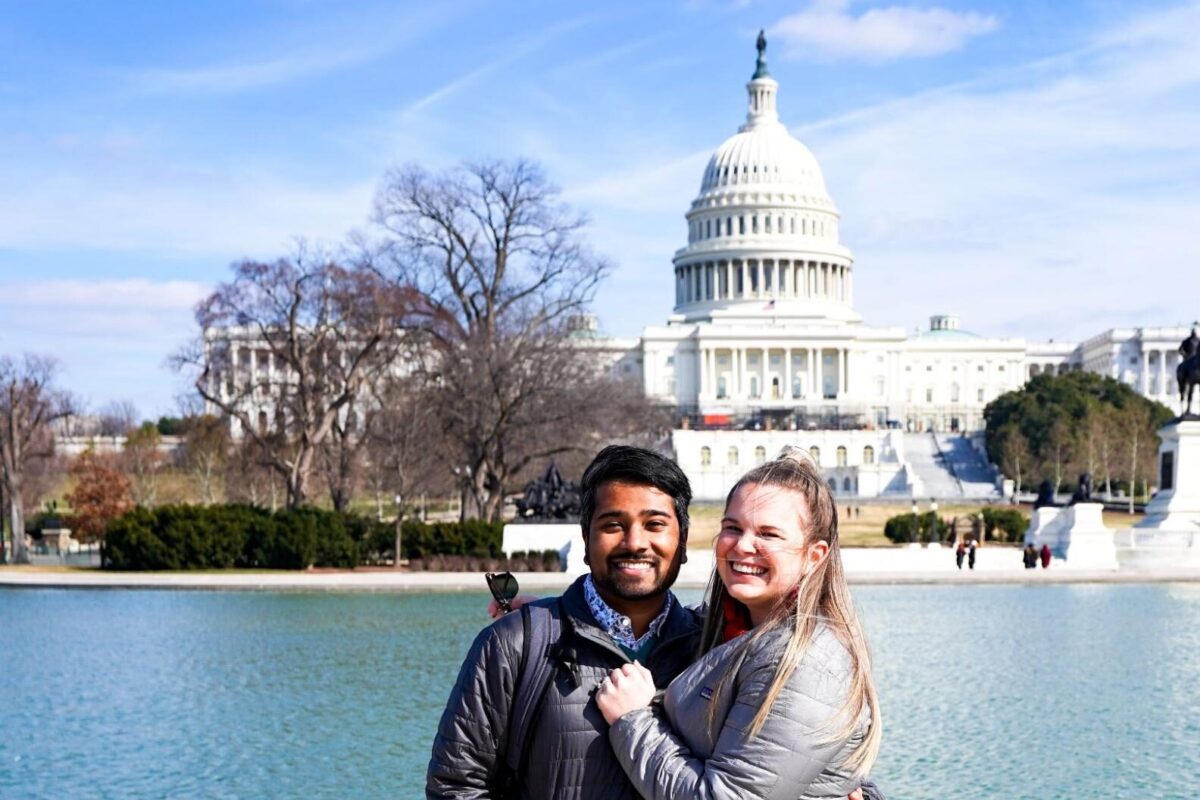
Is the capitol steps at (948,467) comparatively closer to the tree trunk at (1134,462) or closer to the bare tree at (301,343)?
the tree trunk at (1134,462)

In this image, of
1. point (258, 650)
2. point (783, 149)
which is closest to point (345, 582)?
point (258, 650)

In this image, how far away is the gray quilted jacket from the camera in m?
3.95

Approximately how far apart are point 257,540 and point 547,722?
29361 mm

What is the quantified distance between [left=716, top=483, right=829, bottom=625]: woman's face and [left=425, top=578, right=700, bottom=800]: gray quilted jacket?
0.36 meters

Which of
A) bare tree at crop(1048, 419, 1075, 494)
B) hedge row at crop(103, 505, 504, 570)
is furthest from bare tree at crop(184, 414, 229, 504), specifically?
bare tree at crop(1048, 419, 1075, 494)

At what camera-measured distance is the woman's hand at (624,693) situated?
3789mm

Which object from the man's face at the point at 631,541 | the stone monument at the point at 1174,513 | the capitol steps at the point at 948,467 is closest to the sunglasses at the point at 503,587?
the man's face at the point at 631,541

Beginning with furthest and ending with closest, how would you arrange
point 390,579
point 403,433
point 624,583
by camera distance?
point 403,433 < point 390,579 < point 624,583

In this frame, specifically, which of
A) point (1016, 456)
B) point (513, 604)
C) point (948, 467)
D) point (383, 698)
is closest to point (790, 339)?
point (948, 467)

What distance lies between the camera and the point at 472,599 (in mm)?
25797

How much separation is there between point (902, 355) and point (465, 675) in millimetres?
119771

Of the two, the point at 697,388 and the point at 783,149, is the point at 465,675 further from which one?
the point at 783,149

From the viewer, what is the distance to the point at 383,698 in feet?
48.0

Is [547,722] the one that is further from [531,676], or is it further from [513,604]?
[513,604]
